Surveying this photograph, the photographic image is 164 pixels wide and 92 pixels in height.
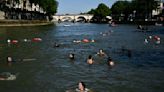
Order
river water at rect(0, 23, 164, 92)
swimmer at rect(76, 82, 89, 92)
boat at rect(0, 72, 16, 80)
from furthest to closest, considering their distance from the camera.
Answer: boat at rect(0, 72, 16, 80), river water at rect(0, 23, 164, 92), swimmer at rect(76, 82, 89, 92)

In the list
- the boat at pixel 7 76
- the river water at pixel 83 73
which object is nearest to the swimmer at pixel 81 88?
the river water at pixel 83 73

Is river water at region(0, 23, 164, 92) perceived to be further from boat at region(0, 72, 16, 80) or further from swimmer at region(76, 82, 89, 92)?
swimmer at region(76, 82, 89, 92)

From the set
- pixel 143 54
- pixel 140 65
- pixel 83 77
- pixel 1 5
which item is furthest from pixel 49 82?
pixel 1 5

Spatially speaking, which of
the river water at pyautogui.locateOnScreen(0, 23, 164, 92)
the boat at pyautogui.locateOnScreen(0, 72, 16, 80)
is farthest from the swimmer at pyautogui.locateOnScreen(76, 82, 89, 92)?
the boat at pyautogui.locateOnScreen(0, 72, 16, 80)

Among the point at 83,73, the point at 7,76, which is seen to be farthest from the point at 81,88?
the point at 7,76

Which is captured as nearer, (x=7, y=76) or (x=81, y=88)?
(x=81, y=88)

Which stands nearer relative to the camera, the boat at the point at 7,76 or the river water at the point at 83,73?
the river water at the point at 83,73

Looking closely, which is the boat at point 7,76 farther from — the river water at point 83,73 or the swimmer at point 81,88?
the swimmer at point 81,88

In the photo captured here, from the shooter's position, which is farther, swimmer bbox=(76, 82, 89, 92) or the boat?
the boat

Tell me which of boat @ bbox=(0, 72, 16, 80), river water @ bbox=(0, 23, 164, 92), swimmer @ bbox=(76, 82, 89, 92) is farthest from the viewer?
boat @ bbox=(0, 72, 16, 80)

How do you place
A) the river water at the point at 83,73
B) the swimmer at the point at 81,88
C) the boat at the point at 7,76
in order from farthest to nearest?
the boat at the point at 7,76 < the river water at the point at 83,73 < the swimmer at the point at 81,88

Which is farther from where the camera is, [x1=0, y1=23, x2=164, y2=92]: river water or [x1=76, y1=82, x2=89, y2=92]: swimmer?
[x1=0, y1=23, x2=164, y2=92]: river water

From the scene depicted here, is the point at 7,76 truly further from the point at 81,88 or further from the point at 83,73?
the point at 81,88

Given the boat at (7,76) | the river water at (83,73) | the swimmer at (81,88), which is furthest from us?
the boat at (7,76)
